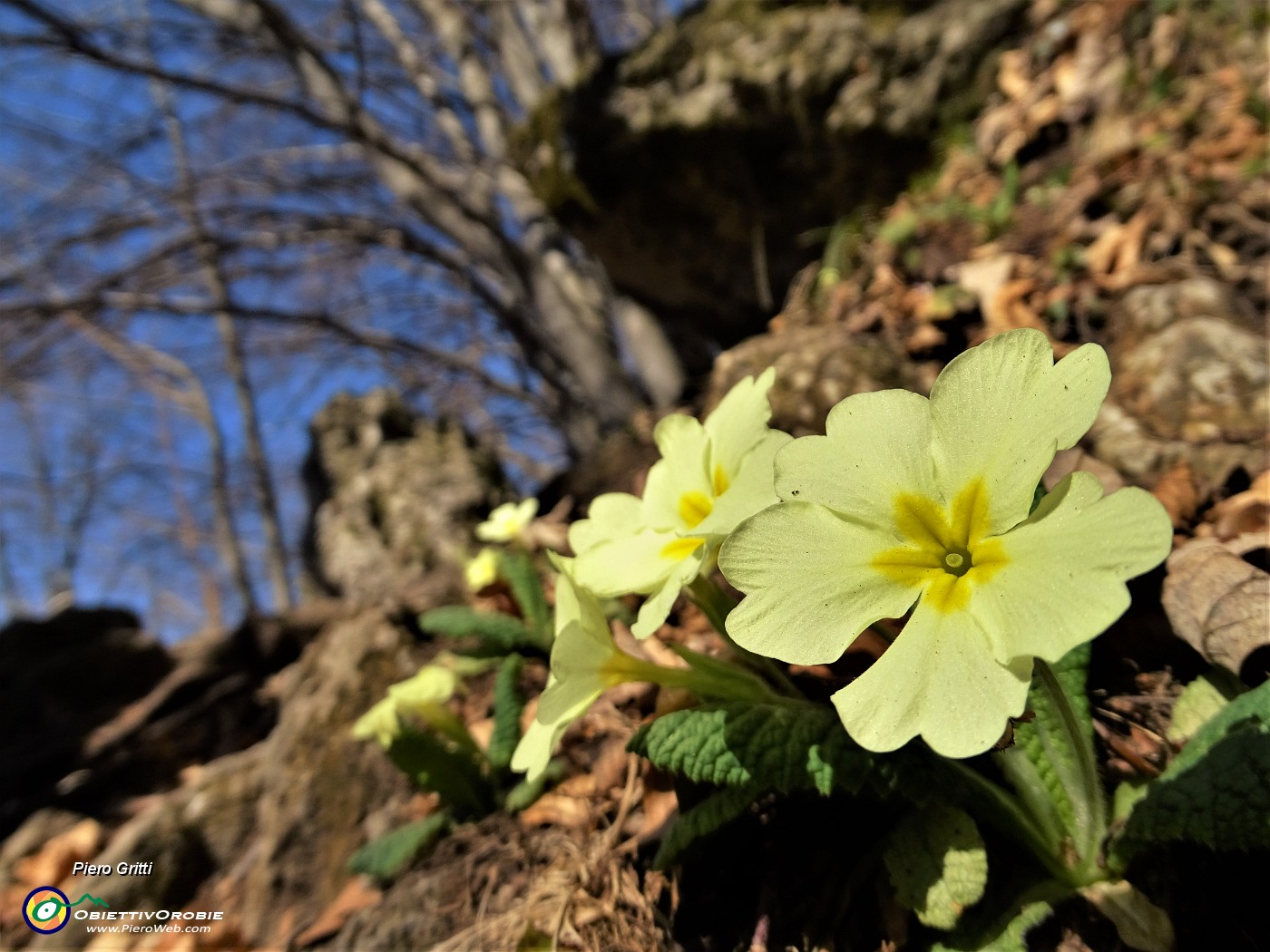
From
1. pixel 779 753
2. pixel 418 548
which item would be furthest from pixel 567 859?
pixel 418 548

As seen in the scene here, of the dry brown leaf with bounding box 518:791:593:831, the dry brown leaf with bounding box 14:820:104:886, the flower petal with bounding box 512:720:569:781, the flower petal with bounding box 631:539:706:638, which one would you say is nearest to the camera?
the flower petal with bounding box 631:539:706:638

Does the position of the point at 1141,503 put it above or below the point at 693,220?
below

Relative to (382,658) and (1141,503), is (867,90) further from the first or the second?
(1141,503)

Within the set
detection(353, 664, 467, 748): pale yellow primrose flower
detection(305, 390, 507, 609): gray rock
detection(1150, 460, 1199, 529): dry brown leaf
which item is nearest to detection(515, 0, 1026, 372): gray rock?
detection(305, 390, 507, 609): gray rock

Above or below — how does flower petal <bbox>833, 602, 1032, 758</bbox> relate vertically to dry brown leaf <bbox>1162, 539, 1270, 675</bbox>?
above

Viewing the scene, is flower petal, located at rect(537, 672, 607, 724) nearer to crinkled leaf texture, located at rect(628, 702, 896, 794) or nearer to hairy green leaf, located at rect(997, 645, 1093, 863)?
crinkled leaf texture, located at rect(628, 702, 896, 794)

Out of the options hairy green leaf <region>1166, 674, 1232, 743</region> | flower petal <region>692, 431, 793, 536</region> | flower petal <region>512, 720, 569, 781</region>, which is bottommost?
hairy green leaf <region>1166, 674, 1232, 743</region>
